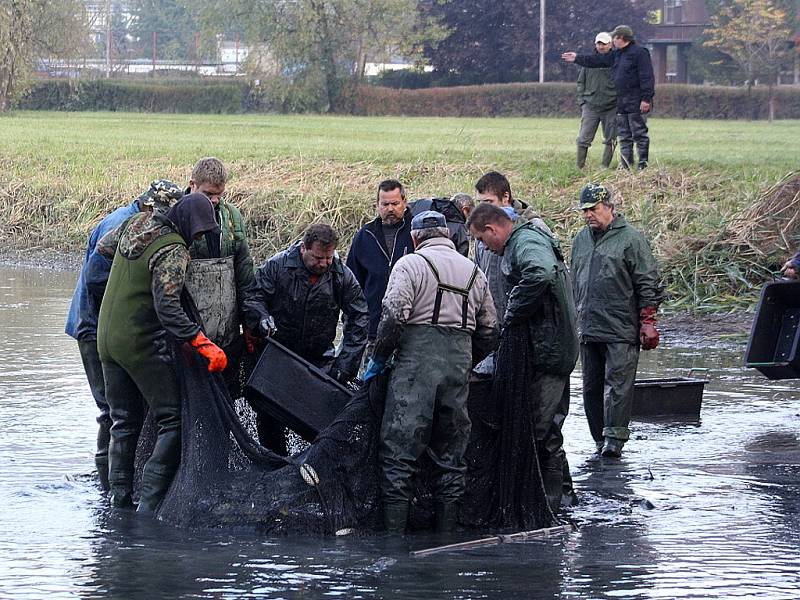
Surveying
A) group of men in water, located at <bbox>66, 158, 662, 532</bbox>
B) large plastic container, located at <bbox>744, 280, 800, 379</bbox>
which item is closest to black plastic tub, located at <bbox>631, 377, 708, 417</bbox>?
large plastic container, located at <bbox>744, 280, 800, 379</bbox>

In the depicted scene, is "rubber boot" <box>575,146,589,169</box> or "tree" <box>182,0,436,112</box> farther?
"tree" <box>182,0,436,112</box>

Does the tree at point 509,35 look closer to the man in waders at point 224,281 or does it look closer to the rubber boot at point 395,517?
the man in waders at point 224,281

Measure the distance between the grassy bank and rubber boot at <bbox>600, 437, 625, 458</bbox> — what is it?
21.1ft

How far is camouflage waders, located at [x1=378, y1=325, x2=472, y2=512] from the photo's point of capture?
23.6ft

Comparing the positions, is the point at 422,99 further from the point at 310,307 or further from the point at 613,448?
the point at 310,307

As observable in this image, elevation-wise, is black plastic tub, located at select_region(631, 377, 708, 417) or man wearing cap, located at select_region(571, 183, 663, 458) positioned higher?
man wearing cap, located at select_region(571, 183, 663, 458)

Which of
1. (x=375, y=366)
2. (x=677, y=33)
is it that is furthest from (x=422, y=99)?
(x=375, y=366)

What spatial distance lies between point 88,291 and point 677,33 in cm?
6966

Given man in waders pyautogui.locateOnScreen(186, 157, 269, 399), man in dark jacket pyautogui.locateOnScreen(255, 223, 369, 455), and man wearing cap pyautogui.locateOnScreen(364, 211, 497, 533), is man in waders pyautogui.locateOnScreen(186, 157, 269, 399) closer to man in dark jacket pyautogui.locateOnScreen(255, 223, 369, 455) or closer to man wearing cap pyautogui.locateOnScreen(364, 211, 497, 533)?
man in dark jacket pyautogui.locateOnScreen(255, 223, 369, 455)

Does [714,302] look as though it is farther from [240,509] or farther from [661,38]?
[661,38]

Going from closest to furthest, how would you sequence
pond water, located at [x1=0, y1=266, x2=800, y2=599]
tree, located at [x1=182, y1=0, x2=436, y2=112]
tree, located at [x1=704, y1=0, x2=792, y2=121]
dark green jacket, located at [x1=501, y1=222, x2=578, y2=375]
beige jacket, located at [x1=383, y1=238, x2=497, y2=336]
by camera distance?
1. pond water, located at [x1=0, y1=266, x2=800, y2=599]
2. beige jacket, located at [x1=383, y1=238, x2=497, y2=336]
3. dark green jacket, located at [x1=501, y1=222, x2=578, y2=375]
4. tree, located at [x1=704, y1=0, x2=792, y2=121]
5. tree, located at [x1=182, y1=0, x2=436, y2=112]

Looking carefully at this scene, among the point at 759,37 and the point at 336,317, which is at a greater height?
the point at 759,37

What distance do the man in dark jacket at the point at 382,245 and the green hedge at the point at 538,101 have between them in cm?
4395

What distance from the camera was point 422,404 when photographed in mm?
7191
